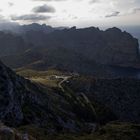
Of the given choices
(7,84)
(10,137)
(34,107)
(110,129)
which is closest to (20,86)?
(34,107)

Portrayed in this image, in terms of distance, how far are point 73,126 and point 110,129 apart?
1471cm

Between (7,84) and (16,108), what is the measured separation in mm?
8616

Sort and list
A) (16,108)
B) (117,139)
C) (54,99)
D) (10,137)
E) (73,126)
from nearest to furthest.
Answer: (10,137), (16,108), (117,139), (73,126), (54,99)

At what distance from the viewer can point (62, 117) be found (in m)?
148

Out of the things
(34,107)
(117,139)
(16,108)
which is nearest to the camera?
(16,108)

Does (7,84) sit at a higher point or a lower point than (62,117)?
higher

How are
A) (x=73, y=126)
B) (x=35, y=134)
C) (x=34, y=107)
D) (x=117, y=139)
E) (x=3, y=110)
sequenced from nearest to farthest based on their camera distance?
(x=35, y=134)
(x=3, y=110)
(x=117, y=139)
(x=34, y=107)
(x=73, y=126)

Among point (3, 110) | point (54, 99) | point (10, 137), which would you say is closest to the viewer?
point (10, 137)

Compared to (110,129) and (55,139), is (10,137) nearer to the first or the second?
(55,139)

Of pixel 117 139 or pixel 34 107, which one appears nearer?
pixel 117 139

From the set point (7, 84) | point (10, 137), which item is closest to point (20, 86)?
point (7, 84)

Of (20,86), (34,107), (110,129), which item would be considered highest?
(20,86)

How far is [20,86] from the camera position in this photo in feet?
434

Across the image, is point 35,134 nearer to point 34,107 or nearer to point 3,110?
point 3,110
